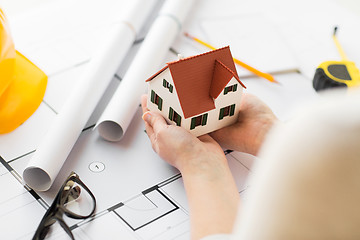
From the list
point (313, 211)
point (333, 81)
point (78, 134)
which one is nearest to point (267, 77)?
point (333, 81)

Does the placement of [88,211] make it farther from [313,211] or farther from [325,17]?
[325,17]

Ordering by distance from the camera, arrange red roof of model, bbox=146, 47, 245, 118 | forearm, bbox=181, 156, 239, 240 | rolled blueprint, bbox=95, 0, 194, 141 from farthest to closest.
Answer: rolled blueprint, bbox=95, 0, 194, 141 → red roof of model, bbox=146, 47, 245, 118 → forearm, bbox=181, 156, 239, 240

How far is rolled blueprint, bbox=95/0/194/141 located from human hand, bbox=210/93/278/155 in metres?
0.16

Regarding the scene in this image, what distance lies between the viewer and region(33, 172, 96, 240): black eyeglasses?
28.1 inches

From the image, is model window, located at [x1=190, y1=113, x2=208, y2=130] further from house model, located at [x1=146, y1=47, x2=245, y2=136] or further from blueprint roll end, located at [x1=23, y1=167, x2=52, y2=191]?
blueprint roll end, located at [x1=23, y1=167, x2=52, y2=191]

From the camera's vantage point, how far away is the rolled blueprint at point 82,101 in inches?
30.7

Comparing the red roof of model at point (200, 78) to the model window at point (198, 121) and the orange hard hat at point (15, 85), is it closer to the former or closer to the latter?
the model window at point (198, 121)

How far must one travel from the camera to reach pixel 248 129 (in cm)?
83

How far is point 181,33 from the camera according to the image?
3.71ft

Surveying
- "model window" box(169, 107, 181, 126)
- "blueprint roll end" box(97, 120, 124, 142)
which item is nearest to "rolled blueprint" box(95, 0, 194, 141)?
"blueprint roll end" box(97, 120, 124, 142)

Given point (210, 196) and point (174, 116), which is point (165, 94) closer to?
point (174, 116)

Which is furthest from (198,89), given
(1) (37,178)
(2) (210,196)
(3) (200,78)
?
(1) (37,178)


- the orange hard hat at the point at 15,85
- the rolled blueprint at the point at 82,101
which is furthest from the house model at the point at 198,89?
the orange hard hat at the point at 15,85

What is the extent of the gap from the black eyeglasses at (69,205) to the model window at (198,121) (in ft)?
0.61
